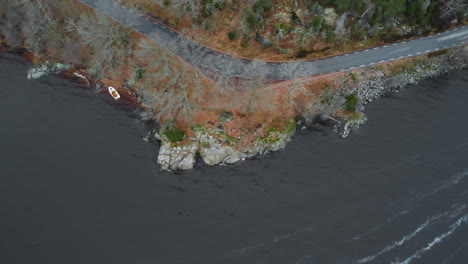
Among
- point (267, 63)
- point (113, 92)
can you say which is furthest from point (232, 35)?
point (113, 92)

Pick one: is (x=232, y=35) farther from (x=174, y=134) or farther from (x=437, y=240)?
(x=437, y=240)

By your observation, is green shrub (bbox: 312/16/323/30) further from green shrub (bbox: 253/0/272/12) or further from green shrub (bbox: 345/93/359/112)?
green shrub (bbox: 345/93/359/112)

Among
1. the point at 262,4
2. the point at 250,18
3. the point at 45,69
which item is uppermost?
the point at 262,4

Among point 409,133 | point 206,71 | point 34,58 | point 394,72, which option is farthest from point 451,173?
point 34,58

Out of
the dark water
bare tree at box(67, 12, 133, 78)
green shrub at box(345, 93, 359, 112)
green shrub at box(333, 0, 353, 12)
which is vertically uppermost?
green shrub at box(333, 0, 353, 12)

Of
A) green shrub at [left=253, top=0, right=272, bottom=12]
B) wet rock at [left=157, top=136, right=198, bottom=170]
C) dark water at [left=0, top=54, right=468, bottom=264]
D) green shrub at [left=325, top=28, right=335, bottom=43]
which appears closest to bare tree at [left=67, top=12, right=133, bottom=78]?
dark water at [left=0, top=54, right=468, bottom=264]

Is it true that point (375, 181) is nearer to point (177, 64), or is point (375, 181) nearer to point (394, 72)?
point (394, 72)
